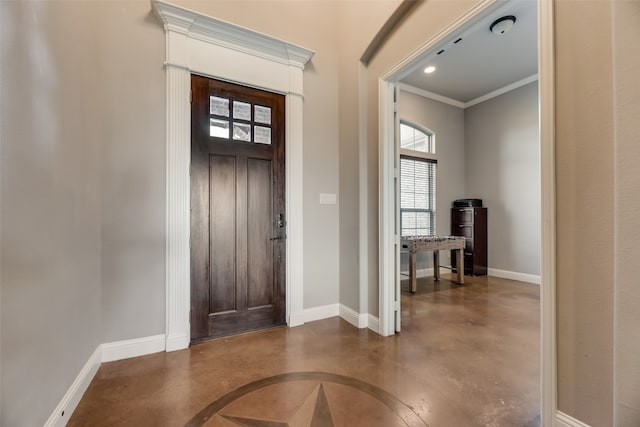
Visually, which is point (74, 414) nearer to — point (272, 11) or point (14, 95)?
point (14, 95)

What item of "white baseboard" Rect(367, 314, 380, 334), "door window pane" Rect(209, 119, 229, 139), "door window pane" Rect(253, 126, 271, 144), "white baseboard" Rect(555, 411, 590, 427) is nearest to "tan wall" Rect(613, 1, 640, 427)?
"white baseboard" Rect(555, 411, 590, 427)

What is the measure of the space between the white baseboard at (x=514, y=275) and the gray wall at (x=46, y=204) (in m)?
5.90

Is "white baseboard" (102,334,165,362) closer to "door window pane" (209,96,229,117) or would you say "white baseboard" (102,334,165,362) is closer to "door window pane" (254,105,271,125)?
"door window pane" (209,96,229,117)

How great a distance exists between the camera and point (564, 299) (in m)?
1.30

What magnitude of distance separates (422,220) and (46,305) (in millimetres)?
5250

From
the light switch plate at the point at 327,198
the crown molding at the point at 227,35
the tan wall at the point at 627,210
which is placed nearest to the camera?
the tan wall at the point at 627,210

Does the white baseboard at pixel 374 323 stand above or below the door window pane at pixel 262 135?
below

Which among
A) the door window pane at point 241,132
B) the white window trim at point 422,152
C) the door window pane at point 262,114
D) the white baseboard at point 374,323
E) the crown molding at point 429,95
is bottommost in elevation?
the white baseboard at point 374,323

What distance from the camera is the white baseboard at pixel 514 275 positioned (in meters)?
4.47

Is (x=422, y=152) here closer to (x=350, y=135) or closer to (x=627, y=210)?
(x=350, y=135)

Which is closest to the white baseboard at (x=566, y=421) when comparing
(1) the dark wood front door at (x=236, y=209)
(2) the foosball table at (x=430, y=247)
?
(1) the dark wood front door at (x=236, y=209)

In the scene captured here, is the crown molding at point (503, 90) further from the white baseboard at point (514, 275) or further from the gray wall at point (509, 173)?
the white baseboard at point (514, 275)

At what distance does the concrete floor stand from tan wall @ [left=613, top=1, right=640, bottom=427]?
0.62 m

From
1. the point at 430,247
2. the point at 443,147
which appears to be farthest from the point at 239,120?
the point at 443,147
